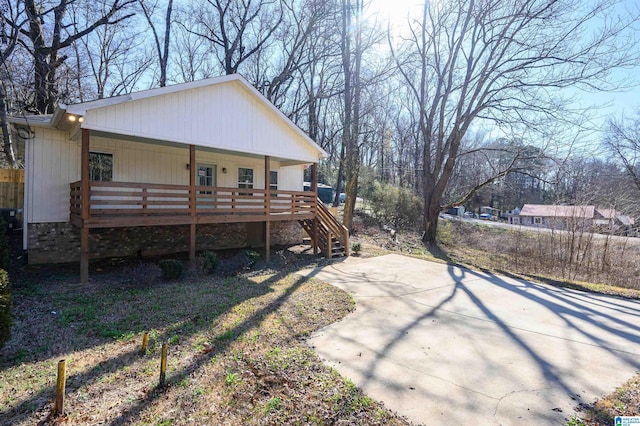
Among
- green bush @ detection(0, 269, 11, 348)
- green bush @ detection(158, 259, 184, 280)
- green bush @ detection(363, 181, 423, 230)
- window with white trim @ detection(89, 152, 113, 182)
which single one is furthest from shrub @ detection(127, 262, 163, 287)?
green bush @ detection(363, 181, 423, 230)

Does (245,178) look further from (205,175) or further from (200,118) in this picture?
(200,118)

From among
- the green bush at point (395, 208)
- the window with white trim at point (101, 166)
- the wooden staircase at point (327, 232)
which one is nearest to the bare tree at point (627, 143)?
the green bush at point (395, 208)

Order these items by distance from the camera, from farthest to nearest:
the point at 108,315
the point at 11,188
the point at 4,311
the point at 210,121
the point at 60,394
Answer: the point at 11,188
the point at 210,121
the point at 108,315
the point at 4,311
the point at 60,394

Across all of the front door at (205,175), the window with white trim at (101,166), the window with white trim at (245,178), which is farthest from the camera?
the window with white trim at (245,178)

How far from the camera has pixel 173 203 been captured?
8.42 meters

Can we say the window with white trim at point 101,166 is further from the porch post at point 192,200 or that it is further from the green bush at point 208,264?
the green bush at point 208,264

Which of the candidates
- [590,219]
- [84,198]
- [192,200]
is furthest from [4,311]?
[590,219]

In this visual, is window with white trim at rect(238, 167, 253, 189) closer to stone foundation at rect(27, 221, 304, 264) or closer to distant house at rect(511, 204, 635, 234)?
stone foundation at rect(27, 221, 304, 264)

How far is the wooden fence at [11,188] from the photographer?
1041 cm

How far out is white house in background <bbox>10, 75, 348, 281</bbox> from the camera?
741 centimetres

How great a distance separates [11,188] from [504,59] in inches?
768

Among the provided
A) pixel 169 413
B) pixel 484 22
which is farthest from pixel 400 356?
pixel 484 22

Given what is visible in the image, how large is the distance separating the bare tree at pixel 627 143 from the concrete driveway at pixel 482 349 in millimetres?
18153

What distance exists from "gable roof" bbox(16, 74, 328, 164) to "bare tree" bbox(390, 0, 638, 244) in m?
8.61
